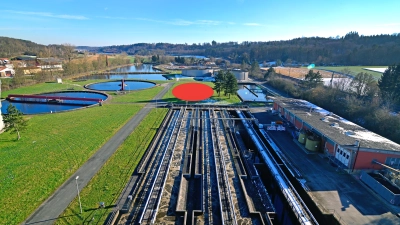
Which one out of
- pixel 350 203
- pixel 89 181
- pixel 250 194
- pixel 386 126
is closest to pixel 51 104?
pixel 89 181

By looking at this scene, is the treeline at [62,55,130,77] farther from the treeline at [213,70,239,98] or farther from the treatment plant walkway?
the treatment plant walkway

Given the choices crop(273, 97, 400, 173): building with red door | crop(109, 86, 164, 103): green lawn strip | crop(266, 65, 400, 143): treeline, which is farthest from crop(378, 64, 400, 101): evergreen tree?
crop(109, 86, 164, 103): green lawn strip

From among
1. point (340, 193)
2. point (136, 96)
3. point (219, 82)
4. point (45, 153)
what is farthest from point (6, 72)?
point (340, 193)

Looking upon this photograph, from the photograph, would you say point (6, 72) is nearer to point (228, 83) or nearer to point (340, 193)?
point (228, 83)

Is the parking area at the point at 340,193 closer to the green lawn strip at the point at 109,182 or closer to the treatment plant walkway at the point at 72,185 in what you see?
the green lawn strip at the point at 109,182

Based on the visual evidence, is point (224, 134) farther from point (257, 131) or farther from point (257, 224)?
point (257, 224)
